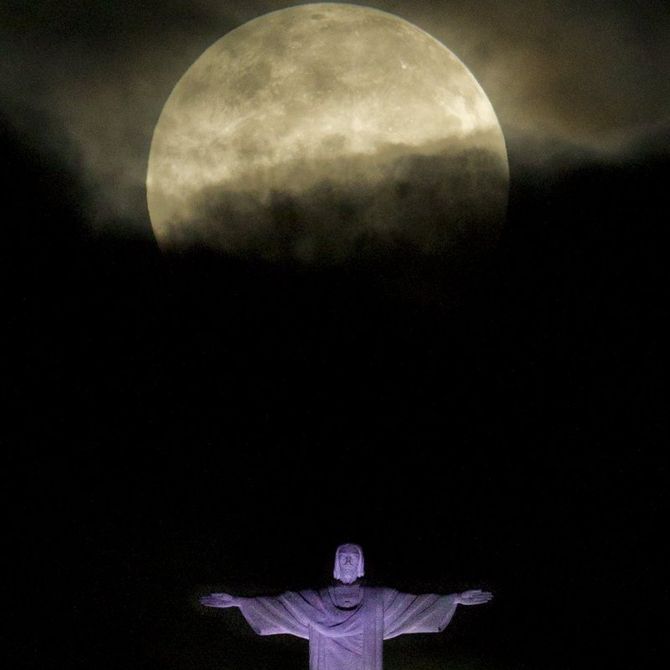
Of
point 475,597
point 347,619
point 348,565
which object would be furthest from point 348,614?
point 475,597

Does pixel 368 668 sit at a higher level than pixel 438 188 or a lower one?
lower

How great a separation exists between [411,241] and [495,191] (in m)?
0.82

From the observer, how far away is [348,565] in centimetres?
764

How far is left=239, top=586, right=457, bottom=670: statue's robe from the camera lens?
7641 mm

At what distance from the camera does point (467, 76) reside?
9.70m

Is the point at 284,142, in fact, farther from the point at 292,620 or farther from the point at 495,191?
the point at 292,620

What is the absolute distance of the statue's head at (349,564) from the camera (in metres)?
7.64

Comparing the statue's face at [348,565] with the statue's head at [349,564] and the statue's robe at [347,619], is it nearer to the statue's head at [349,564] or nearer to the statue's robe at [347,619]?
the statue's head at [349,564]

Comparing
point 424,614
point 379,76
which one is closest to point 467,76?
point 379,76

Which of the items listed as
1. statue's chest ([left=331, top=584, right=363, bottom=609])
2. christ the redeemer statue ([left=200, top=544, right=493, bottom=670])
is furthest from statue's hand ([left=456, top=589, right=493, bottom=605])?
statue's chest ([left=331, top=584, right=363, bottom=609])

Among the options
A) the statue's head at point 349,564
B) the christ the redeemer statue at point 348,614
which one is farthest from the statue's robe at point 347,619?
the statue's head at point 349,564

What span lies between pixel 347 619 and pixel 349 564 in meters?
0.35

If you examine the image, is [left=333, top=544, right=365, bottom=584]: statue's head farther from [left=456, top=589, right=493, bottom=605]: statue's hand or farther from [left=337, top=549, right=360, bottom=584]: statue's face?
[left=456, top=589, right=493, bottom=605]: statue's hand

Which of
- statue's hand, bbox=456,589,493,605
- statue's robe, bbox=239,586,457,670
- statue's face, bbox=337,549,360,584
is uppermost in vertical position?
statue's face, bbox=337,549,360,584
